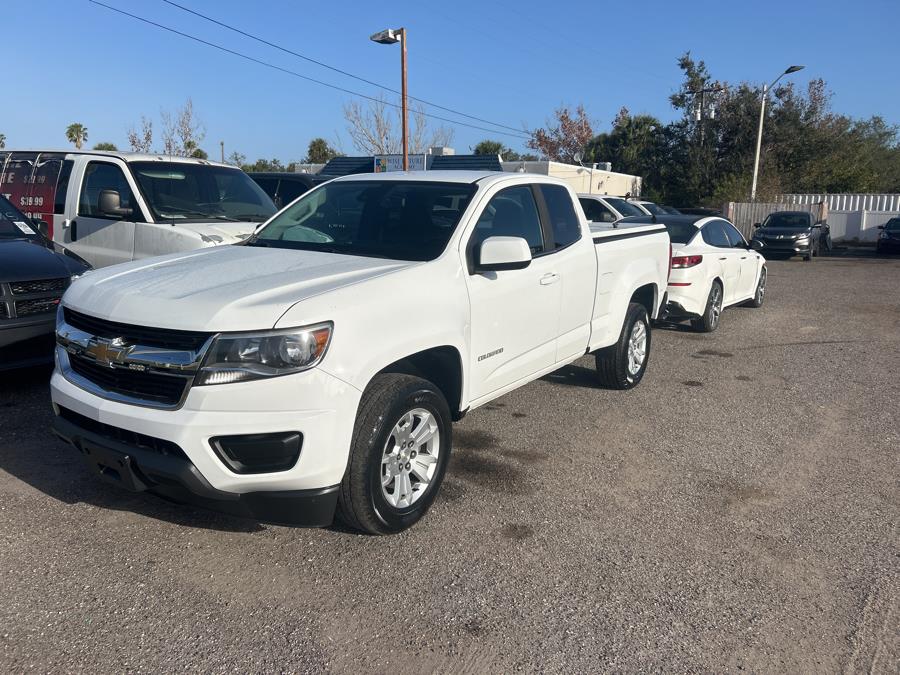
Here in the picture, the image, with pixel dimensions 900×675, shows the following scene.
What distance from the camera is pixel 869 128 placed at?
56500mm

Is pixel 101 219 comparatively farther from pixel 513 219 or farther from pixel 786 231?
pixel 786 231

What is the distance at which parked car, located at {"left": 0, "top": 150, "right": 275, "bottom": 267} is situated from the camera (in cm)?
730

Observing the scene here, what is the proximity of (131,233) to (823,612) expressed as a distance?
269 inches

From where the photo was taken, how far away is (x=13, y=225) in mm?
6559

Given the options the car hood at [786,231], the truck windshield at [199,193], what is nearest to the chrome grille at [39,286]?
Answer: the truck windshield at [199,193]

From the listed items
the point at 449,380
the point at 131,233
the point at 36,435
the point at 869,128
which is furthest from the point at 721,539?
the point at 869,128

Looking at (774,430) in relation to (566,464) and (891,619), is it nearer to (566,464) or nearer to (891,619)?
(566,464)

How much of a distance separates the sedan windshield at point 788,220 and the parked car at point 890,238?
4102 mm

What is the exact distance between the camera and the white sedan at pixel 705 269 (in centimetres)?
916

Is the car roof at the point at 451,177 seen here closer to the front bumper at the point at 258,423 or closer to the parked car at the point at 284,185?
the front bumper at the point at 258,423

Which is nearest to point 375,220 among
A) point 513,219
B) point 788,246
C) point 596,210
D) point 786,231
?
point 513,219

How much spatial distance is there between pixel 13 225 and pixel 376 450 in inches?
198

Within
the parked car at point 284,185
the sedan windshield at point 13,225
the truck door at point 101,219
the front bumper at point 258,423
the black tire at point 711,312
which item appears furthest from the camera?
the parked car at point 284,185

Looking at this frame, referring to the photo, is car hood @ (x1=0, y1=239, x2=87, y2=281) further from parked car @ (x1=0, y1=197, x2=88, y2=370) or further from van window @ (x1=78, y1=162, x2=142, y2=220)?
van window @ (x1=78, y1=162, x2=142, y2=220)
